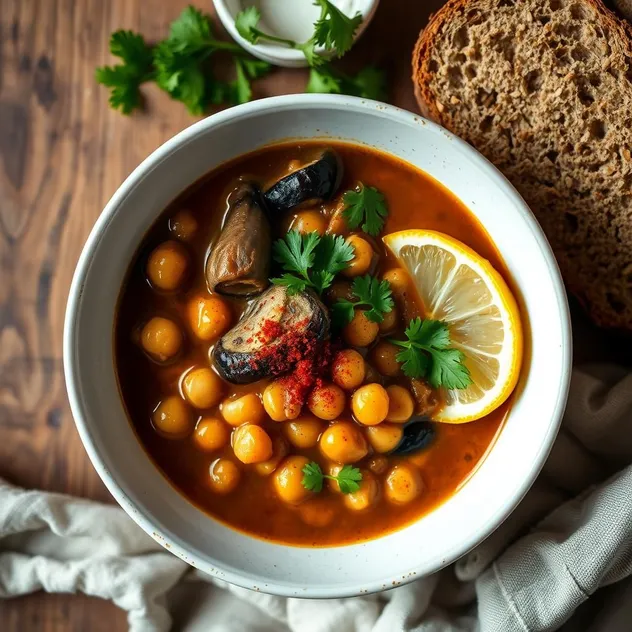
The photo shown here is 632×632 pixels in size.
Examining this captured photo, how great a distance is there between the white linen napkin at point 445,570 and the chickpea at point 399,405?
0.54m

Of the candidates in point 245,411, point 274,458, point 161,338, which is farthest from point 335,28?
point 274,458

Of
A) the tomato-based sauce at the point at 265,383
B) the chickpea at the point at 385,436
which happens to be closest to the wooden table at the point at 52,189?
the tomato-based sauce at the point at 265,383

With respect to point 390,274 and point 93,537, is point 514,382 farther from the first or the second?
point 93,537

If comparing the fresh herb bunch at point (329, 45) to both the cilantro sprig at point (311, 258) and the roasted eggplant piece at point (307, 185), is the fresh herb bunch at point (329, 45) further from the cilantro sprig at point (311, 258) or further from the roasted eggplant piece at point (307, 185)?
the cilantro sprig at point (311, 258)

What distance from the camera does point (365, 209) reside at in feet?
6.89

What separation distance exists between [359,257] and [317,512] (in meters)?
0.71

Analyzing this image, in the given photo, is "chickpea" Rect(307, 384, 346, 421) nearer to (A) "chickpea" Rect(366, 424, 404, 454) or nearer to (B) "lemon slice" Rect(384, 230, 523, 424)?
(A) "chickpea" Rect(366, 424, 404, 454)

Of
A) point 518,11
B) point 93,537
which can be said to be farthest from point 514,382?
point 93,537

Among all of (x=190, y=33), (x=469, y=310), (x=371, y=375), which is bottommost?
(x=371, y=375)

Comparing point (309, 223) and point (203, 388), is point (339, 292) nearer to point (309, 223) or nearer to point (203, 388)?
point (309, 223)

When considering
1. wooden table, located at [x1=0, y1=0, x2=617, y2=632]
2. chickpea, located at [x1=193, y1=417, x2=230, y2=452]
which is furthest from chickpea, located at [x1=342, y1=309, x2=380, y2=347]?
wooden table, located at [x1=0, y1=0, x2=617, y2=632]

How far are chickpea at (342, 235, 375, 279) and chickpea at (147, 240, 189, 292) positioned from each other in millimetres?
437

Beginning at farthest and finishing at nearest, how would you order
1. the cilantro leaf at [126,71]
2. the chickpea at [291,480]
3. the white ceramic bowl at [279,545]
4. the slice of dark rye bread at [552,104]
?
the cilantro leaf at [126,71] < the slice of dark rye bread at [552,104] < the chickpea at [291,480] < the white ceramic bowl at [279,545]

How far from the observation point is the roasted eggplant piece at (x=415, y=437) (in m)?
2.16
